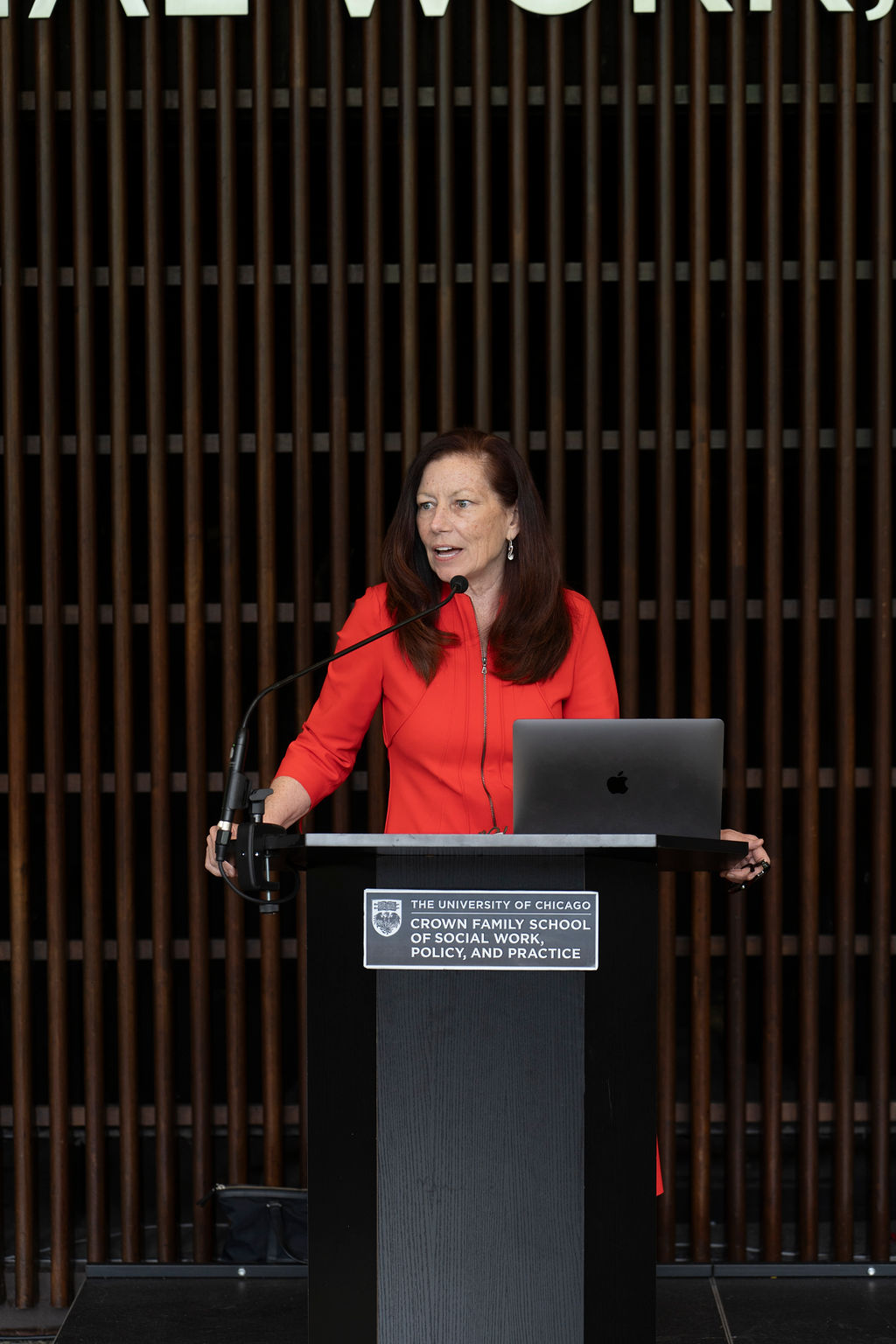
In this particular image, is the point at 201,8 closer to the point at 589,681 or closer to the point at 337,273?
the point at 337,273

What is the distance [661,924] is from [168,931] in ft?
4.02

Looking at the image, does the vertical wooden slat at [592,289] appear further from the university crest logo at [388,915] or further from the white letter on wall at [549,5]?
the university crest logo at [388,915]

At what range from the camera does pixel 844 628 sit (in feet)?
10.1

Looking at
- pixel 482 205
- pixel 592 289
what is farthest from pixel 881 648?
pixel 482 205

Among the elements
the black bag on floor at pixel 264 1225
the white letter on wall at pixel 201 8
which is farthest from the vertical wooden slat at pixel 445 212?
the black bag on floor at pixel 264 1225

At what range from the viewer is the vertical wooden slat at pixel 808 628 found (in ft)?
10.00

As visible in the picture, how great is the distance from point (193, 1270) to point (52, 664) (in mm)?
1505

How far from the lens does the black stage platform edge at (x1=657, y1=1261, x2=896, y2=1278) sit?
297cm

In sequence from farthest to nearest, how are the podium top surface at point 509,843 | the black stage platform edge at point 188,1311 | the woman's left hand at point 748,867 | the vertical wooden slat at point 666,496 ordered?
1. the vertical wooden slat at point 666,496
2. the black stage platform edge at point 188,1311
3. the woman's left hand at point 748,867
4. the podium top surface at point 509,843

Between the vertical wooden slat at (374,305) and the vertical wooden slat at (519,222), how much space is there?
1.07 ft

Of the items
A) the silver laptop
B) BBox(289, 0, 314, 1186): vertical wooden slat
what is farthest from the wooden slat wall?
the silver laptop

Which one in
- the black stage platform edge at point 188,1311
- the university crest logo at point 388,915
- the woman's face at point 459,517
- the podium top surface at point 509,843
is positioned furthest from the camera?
the black stage platform edge at point 188,1311

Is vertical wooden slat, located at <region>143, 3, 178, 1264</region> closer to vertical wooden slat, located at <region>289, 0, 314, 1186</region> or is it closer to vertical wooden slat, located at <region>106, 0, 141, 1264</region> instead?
vertical wooden slat, located at <region>106, 0, 141, 1264</region>

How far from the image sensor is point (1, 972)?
366 cm
